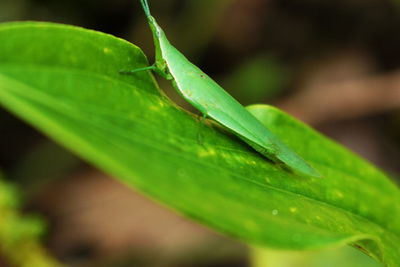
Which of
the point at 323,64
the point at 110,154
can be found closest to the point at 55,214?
the point at 323,64

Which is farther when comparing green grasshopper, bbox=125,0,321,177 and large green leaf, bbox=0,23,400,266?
green grasshopper, bbox=125,0,321,177

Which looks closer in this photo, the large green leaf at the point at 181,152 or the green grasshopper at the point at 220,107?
the large green leaf at the point at 181,152

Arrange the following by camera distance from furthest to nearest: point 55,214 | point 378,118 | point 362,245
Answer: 1. point 378,118
2. point 55,214
3. point 362,245

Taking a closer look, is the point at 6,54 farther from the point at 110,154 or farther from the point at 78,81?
the point at 110,154

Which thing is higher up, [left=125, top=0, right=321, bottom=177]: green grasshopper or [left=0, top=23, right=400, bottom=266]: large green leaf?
[left=125, top=0, right=321, bottom=177]: green grasshopper

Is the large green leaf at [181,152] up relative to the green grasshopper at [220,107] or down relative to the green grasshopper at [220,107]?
down
